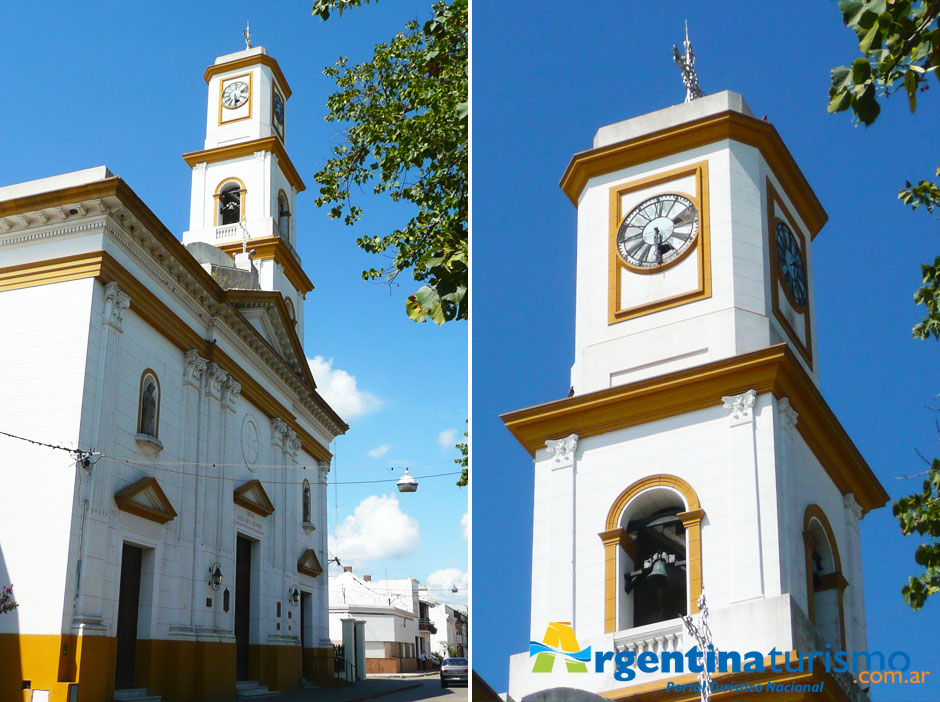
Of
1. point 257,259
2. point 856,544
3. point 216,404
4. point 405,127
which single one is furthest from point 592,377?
point 257,259

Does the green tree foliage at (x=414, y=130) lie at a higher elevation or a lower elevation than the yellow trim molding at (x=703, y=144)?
higher

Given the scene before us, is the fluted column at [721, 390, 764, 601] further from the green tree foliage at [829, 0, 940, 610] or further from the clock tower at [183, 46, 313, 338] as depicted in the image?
the clock tower at [183, 46, 313, 338]

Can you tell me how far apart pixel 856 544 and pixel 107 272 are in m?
13.9

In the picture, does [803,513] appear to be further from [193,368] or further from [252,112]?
[252,112]

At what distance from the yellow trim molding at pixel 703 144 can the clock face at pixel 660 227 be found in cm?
32

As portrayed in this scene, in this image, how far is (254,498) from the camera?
23.5m

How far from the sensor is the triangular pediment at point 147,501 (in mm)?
16805

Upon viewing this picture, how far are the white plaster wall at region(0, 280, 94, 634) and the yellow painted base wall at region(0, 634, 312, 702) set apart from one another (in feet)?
1.09

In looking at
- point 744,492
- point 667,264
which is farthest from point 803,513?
point 667,264

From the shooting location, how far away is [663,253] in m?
6.53

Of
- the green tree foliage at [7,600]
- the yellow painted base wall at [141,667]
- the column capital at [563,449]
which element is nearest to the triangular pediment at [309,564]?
the yellow painted base wall at [141,667]

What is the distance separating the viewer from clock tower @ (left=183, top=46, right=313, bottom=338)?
2930cm

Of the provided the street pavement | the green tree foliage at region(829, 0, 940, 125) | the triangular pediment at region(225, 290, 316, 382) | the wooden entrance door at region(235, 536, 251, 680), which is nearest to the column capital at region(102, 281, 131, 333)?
the triangular pediment at region(225, 290, 316, 382)

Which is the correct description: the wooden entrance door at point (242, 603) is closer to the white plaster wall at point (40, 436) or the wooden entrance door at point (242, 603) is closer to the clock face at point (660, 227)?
the white plaster wall at point (40, 436)
